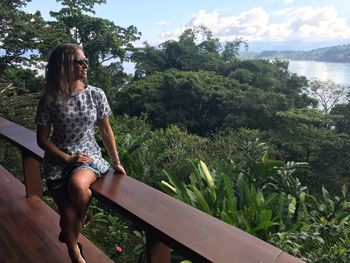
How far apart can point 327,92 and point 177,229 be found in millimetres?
16236

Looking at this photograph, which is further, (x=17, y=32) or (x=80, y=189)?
(x=17, y=32)

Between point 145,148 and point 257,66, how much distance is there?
14.9 meters

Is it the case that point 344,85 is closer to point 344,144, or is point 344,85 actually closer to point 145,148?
point 344,144

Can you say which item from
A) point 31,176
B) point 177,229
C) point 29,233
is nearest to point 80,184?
point 177,229

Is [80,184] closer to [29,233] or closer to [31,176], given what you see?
[29,233]

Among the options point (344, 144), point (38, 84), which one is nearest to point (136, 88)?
point (38, 84)

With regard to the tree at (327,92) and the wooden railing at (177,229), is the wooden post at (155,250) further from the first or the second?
the tree at (327,92)

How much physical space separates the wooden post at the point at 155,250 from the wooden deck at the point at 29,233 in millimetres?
567

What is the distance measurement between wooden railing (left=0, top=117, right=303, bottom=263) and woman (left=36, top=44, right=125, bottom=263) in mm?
84

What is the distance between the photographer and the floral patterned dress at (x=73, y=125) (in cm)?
142

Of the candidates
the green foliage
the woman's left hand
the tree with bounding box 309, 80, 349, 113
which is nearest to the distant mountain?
the tree with bounding box 309, 80, 349, 113

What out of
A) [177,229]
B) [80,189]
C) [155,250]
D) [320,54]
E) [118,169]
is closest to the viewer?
[177,229]

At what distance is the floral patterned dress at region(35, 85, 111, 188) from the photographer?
4.67 feet

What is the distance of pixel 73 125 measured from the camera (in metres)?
1.45
